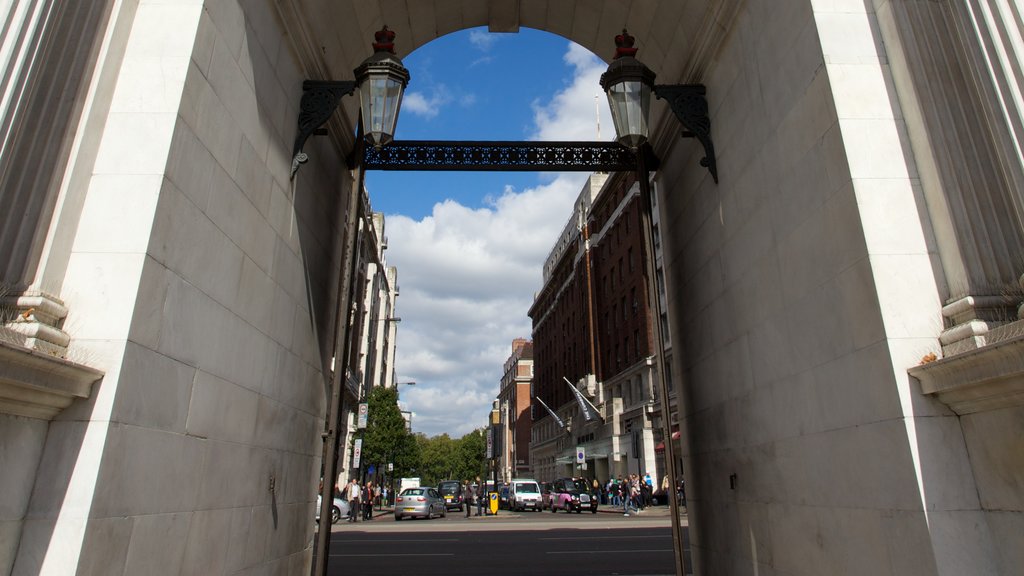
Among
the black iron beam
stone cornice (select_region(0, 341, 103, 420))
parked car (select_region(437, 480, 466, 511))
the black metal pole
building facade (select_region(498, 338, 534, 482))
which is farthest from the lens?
building facade (select_region(498, 338, 534, 482))

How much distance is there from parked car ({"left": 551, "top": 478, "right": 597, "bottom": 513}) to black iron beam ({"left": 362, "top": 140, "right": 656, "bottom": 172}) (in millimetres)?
33527

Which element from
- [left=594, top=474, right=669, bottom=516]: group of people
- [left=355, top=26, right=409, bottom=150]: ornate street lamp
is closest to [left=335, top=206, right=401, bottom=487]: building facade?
[left=594, top=474, right=669, bottom=516]: group of people

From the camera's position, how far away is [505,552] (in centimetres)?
1527

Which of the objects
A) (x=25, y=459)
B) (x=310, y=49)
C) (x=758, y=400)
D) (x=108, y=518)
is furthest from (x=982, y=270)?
(x=310, y=49)

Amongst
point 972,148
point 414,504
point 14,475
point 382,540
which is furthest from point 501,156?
point 414,504

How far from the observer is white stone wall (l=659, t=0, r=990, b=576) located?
3660mm

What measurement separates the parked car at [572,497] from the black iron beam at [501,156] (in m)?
33.5

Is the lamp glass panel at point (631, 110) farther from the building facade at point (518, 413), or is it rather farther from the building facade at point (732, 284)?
the building facade at point (518, 413)

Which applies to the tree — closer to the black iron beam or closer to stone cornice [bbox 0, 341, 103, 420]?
the black iron beam

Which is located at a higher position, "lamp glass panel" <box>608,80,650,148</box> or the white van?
"lamp glass panel" <box>608,80,650,148</box>

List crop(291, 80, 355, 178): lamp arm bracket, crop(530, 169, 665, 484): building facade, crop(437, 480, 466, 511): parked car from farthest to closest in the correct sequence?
crop(530, 169, 665, 484): building facade < crop(437, 480, 466, 511): parked car < crop(291, 80, 355, 178): lamp arm bracket

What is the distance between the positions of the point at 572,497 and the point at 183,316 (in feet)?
124

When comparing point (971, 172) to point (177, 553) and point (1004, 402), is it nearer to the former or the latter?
point (1004, 402)

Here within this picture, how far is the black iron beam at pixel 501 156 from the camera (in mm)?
8586
